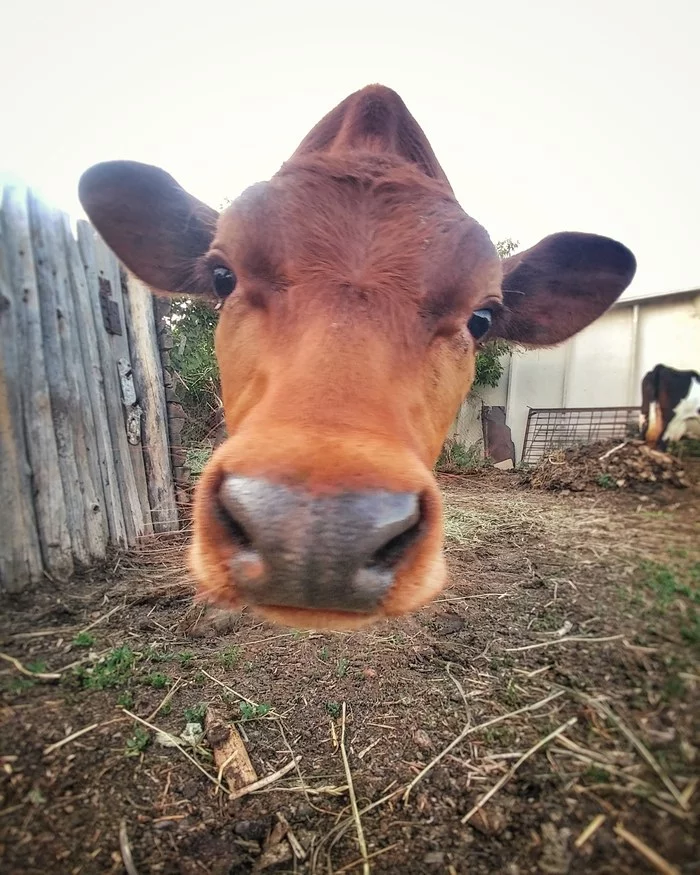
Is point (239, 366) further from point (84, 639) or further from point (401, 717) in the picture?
point (401, 717)

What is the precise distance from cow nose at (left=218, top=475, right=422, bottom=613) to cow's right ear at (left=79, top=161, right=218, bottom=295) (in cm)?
137

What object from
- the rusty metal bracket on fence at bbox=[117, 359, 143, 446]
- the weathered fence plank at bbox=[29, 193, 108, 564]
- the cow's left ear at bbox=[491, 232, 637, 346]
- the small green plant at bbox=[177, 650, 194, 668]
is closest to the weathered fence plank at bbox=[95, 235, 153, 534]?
the rusty metal bracket on fence at bbox=[117, 359, 143, 446]

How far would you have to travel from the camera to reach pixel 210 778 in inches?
46.0

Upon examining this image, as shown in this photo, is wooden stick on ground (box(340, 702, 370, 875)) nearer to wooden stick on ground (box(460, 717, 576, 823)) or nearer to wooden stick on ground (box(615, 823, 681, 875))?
wooden stick on ground (box(460, 717, 576, 823))

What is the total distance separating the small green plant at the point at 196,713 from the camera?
1252 mm

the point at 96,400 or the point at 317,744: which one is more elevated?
the point at 96,400

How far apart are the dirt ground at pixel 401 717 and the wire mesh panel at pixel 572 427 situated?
16cm

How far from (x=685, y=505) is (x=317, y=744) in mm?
1105

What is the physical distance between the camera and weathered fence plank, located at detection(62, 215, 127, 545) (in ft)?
4.24

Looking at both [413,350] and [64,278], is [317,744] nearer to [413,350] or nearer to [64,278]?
[413,350]

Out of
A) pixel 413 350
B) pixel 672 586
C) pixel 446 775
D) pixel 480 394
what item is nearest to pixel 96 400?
pixel 413 350

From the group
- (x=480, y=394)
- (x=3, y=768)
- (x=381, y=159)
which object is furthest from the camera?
(x=480, y=394)

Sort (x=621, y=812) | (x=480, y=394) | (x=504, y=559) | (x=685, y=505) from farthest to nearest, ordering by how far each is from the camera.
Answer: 1. (x=480, y=394)
2. (x=504, y=559)
3. (x=685, y=505)
4. (x=621, y=812)

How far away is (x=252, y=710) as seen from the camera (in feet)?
4.45
